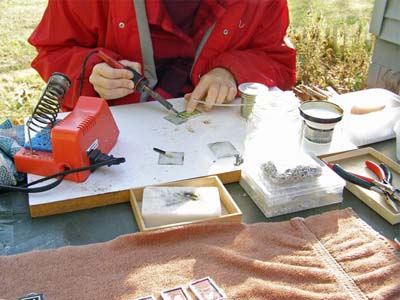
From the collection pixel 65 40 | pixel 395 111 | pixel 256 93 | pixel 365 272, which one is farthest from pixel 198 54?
pixel 365 272

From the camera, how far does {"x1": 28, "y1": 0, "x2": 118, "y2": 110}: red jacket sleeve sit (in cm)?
138

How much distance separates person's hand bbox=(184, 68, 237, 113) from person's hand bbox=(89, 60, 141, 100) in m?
0.19

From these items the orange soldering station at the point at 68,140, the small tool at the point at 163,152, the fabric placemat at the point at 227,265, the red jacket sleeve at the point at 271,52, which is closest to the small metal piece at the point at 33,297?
the fabric placemat at the point at 227,265

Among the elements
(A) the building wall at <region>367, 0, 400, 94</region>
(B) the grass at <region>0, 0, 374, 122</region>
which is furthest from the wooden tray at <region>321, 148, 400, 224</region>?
(B) the grass at <region>0, 0, 374, 122</region>

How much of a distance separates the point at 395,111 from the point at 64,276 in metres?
1.04

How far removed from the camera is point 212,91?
1.34m

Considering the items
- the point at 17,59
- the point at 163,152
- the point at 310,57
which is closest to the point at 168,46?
the point at 163,152

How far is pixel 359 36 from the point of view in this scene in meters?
3.24

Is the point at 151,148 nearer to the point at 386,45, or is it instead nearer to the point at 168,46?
the point at 168,46

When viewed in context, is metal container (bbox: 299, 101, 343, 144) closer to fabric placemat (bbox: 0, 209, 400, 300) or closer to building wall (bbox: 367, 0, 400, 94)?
fabric placemat (bbox: 0, 209, 400, 300)

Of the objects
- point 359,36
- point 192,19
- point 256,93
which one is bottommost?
point 359,36

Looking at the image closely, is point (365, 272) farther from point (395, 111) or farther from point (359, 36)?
point (359, 36)

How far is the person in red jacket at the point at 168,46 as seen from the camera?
135 centimetres

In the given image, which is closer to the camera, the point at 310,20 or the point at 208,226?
the point at 208,226
